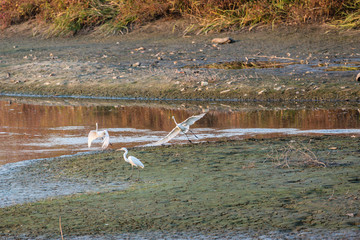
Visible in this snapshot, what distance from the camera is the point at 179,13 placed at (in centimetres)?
1844

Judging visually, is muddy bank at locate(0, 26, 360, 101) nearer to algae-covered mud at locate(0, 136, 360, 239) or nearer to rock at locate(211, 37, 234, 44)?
rock at locate(211, 37, 234, 44)

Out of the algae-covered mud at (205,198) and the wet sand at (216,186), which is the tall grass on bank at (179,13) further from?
the algae-covered mud at (205,198)

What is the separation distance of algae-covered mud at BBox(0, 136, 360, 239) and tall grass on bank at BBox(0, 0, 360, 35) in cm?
964

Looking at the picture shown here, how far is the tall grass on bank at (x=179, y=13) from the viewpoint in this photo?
15.9 m

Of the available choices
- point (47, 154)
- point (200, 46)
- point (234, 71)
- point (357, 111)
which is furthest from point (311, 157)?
point (200, 46)

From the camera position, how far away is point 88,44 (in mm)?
17766

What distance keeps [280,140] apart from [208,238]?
3.71 meters

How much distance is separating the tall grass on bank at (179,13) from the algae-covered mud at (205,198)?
9641mm

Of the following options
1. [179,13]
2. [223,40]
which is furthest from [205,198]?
[179,13]

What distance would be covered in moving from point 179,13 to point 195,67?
16.4ft

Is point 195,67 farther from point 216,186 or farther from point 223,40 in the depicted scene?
point 216,186

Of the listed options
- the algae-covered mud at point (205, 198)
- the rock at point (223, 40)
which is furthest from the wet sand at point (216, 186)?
the rock at point (223, 40)

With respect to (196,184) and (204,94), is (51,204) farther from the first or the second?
(204,94)

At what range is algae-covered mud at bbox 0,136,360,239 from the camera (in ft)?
13.7
